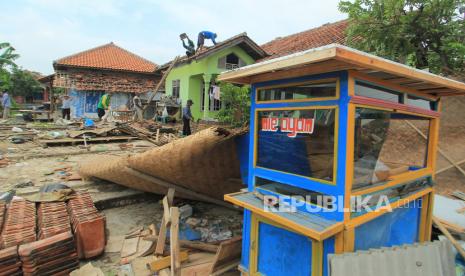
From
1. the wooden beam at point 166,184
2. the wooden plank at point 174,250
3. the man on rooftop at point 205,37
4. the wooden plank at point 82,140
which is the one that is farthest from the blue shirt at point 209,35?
the wooden plank at point 174,250

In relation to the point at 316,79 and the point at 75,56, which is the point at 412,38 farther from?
the point at 75,56

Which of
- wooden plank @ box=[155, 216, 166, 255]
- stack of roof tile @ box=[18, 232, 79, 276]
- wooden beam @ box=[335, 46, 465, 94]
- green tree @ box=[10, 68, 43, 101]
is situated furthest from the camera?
green tree @ box=[10, 68, 43, 101]

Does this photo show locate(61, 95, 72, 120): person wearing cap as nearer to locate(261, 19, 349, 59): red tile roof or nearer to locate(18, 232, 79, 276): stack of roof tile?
locate(261, 19, 349, 59): red tile roof

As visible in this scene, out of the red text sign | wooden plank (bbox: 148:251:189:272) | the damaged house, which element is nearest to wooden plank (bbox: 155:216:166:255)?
wooden plank (bbox: 148:251:189:272)

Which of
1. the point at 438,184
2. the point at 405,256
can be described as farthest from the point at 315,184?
the point at 438,184

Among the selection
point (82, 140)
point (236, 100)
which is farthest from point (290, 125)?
point (82, 140)

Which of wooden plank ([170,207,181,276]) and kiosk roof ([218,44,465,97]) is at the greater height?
kiosk roof ([218,44,465,97])

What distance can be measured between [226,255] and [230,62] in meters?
12.8

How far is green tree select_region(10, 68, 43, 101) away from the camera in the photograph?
28.8 meters

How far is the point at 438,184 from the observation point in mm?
5285

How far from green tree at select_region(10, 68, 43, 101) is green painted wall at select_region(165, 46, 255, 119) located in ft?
74.4

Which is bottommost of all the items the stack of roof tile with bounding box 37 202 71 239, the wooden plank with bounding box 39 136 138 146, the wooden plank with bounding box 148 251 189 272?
the wooden plank with bounding box 148 251 189 272

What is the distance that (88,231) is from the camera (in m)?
3.48

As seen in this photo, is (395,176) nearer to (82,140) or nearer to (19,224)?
(19,224)
